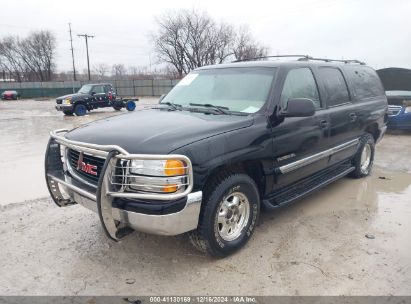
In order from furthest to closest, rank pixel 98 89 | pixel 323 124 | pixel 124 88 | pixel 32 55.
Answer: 1. pixel 32 55
2. pixel 124 88
3. pixel 98 89
4. pixel 323 124

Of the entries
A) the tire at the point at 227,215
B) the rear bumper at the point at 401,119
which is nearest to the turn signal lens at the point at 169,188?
the tire at the point at 227,215

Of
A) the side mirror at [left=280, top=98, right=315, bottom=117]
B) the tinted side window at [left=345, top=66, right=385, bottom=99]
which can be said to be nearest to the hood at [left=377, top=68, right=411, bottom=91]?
the tinted side window at [left=345, top=66, right=385, bottom=99]

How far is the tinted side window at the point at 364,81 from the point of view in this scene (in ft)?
17.9

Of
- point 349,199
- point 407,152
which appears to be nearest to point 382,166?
point 407,152

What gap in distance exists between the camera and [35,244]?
3.82 metres

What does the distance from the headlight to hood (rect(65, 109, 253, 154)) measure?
98 millimetres

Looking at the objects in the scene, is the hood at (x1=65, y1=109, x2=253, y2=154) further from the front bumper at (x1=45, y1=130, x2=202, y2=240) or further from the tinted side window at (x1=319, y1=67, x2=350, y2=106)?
the tinted side window at (x1=319, y1=67, x2=350, y2=106)

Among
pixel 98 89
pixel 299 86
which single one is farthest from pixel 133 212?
pixel 98 89

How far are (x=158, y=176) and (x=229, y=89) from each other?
172 centimetres

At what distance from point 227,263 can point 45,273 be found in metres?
1.67

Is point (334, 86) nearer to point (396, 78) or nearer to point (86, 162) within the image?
point (86, 162)

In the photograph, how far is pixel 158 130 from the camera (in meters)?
3.19

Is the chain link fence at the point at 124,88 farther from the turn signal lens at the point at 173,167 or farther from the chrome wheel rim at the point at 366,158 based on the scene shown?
the turn signal lens at the point at 173,167

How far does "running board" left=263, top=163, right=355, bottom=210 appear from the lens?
387 centimetres
